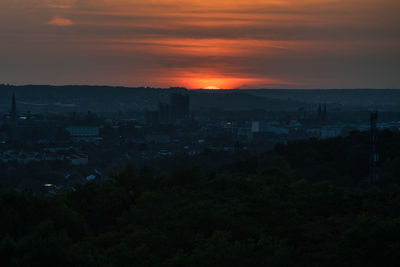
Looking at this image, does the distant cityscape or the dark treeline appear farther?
the distant cityscape

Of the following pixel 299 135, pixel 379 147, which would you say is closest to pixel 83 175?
pixel 379 147

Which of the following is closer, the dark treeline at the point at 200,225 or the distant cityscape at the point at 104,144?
the dark treeline at the point at 200,225

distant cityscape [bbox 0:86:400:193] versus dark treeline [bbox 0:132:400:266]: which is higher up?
dark treeline [bbox 0:132:400:266]

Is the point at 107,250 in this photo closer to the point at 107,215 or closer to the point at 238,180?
the point at 107,215

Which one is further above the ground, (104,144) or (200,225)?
(200,225)

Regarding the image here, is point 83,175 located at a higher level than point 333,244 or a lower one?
lower

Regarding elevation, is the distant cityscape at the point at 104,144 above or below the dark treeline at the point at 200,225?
below

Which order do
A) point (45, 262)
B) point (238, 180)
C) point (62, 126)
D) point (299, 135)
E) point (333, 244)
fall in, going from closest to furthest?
point (45, 262)
point (333, 244)
point (238, 180)
point (299, 135)
point (62, 126)

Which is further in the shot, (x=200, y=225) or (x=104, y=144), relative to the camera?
(x=104, y=144)
